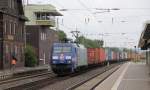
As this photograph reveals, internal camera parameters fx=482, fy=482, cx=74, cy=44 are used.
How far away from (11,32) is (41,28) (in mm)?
21452

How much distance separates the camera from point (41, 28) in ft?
274

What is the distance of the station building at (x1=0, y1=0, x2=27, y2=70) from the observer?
5822 centimetres

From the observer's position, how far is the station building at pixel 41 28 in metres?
80.9

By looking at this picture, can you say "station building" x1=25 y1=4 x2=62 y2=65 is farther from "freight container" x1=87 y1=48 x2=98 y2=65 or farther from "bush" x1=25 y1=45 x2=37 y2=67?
"freight container" x1=87 y1=48 x2=98 y2=65

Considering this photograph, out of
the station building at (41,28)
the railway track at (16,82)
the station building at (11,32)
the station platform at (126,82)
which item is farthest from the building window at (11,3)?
the railway track at (16,82)

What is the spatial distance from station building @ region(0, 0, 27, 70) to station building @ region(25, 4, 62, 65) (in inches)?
486

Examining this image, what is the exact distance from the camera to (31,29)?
82062mm

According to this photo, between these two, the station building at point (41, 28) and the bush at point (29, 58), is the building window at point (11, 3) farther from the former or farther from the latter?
the station building at point (41, 28)

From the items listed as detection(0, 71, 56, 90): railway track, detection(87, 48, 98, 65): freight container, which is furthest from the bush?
detection(0, 71, 56, 90): railway track

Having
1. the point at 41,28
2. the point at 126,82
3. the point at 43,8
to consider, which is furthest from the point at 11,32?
the point at 126,82

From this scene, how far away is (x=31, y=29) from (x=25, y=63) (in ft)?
40.3

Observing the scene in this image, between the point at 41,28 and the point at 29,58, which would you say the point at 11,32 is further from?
the point at 41,28

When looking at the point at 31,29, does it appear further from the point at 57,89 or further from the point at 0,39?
the point at 57,89

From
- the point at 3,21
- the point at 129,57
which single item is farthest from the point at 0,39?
the point at 129,57
